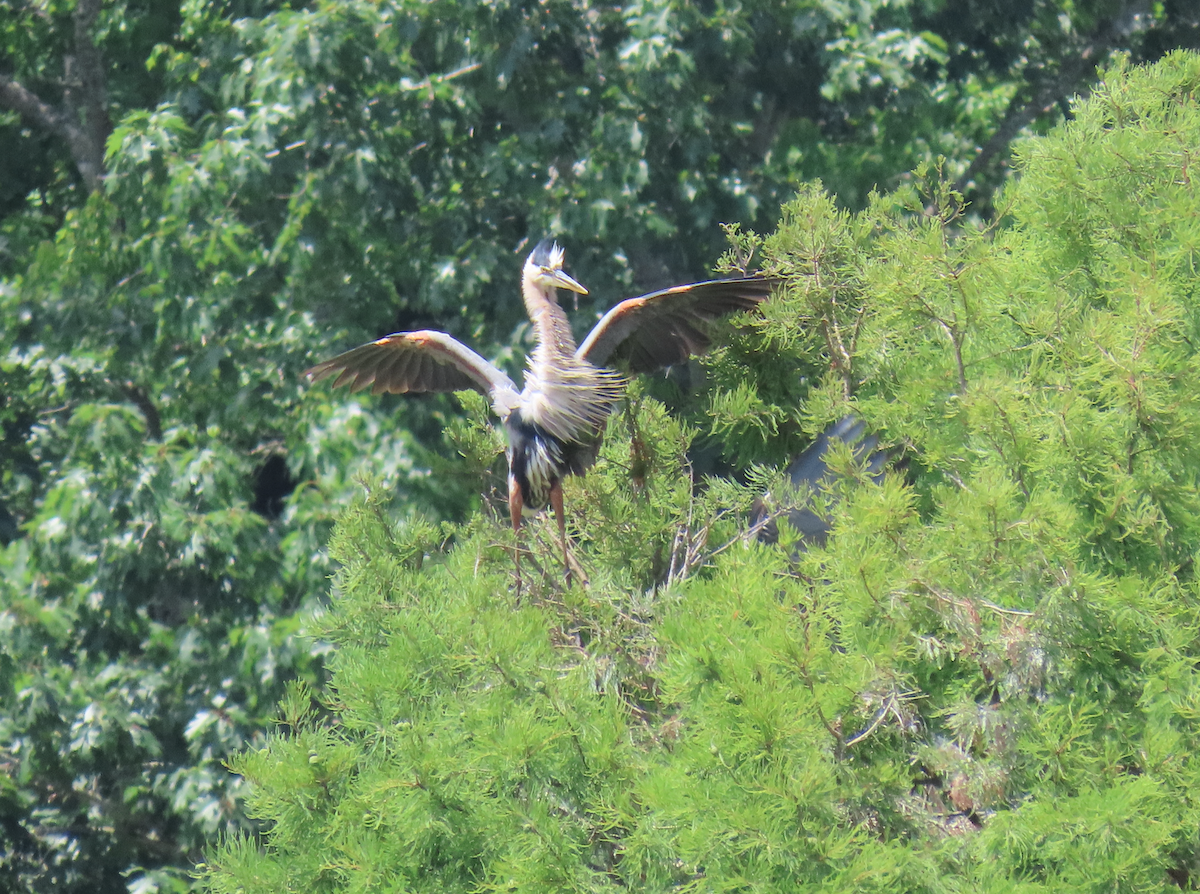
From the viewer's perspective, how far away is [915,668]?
3.23m

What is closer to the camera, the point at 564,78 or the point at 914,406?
the point at 914,406

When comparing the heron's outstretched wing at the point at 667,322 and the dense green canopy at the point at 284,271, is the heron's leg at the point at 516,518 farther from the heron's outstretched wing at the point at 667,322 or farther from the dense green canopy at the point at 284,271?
the dense green canopy at the point at 284,271

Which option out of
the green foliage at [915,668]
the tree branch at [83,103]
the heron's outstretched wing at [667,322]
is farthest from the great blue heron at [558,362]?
the tree branch at [83,103]

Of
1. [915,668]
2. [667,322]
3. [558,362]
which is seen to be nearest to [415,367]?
[558,362]

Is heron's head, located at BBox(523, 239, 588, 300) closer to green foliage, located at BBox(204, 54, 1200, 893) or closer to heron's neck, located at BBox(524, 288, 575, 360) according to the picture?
heron's neck, located at BBox(524, 288, 575, 360)

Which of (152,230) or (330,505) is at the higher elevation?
(152,230)

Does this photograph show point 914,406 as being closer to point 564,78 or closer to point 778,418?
point 778,418

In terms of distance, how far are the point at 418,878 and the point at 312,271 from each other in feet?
15.3

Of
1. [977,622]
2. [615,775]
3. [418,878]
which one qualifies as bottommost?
[418,878]

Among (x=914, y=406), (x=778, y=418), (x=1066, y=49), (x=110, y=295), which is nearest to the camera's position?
(x=914, y=406)

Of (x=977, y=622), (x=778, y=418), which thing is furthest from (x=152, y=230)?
(x=977, y=622)

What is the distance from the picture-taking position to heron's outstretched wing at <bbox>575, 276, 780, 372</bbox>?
15.3 ft

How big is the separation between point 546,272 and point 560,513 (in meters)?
1.38

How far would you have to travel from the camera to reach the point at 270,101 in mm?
7105
